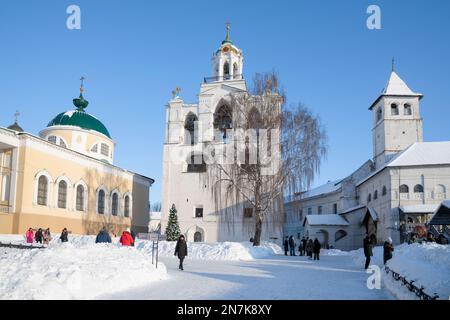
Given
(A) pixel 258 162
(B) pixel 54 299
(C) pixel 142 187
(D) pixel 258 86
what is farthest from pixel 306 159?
(C) pixel 142 187

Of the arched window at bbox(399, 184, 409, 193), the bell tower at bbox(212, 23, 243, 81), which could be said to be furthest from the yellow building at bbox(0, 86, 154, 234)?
the arched window at bbox(399, 184, 409, 193)

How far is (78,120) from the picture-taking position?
45.1 metres

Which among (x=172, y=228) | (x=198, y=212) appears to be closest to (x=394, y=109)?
(x=198, y=212)

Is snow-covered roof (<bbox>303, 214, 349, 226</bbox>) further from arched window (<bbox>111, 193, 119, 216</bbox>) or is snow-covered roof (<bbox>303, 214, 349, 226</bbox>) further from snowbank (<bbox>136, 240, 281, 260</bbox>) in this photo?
arched window (<bbox>111, 193, 119, 216</bbox>)

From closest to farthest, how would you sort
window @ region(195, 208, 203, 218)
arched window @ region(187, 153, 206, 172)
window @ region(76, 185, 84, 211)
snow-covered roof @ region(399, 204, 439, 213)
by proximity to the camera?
1. snow-covered roof @ region(399, 204, 439, 213)
2. window @ region(76, 185, 84, 211)
3. window @ region(195, 208, 203, 218)
4. arched window @ region(187, 153, 206, 172)

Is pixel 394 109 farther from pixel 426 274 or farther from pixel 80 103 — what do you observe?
pixel 426 274

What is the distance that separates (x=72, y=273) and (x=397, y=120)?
4355 centimetres

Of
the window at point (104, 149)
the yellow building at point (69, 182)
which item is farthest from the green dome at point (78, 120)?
the window at point (104, 149)

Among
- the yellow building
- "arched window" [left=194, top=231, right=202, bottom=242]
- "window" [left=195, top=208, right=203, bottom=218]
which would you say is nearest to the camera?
the yellow building

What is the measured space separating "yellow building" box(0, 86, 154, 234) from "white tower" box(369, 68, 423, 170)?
27271 mm

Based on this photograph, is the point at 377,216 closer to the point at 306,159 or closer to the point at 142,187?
the point at 306,159

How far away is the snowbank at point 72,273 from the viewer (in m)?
8.34

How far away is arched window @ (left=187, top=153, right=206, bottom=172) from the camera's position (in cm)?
4129
